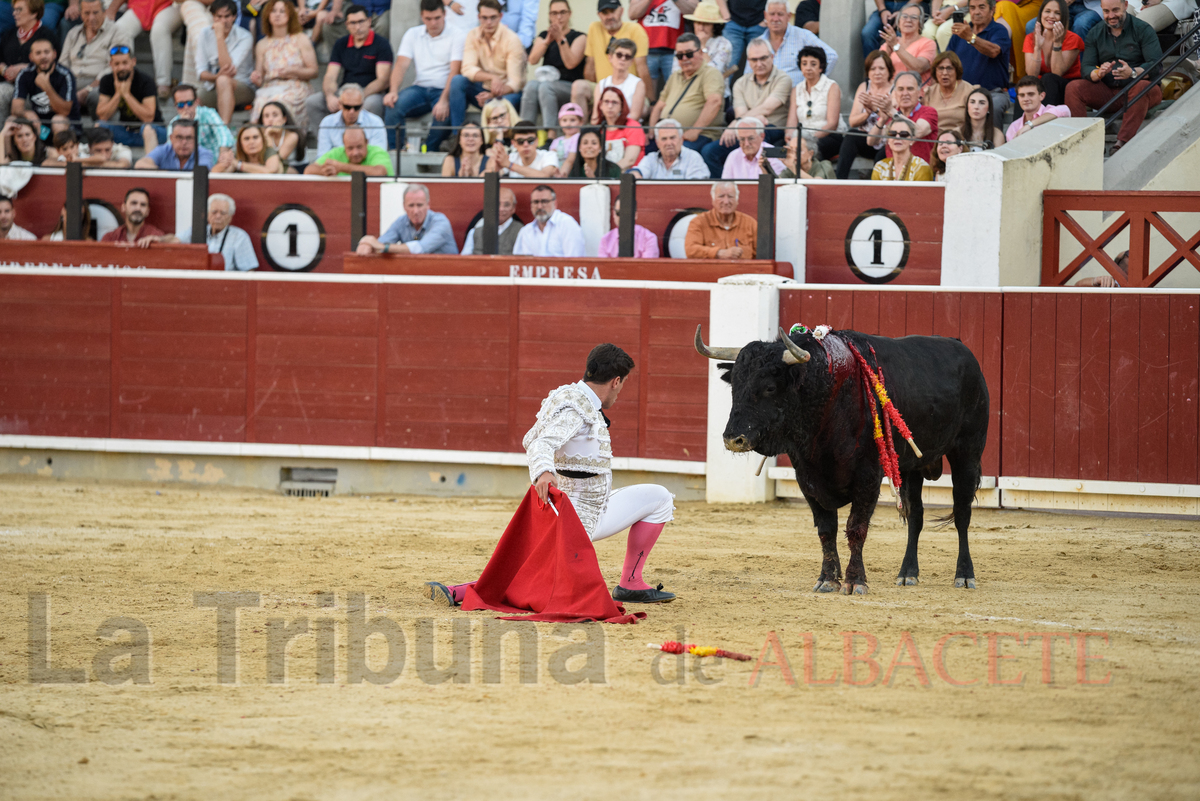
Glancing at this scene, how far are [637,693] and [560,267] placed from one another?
6686 millimetres

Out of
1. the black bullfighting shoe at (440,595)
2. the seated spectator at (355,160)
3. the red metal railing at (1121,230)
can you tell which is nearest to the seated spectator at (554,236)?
the seated spectator at (355,160)

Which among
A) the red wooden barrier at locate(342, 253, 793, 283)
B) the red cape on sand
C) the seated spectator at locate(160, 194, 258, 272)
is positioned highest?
the seated spectator at locate(160, 194, 258, 272)

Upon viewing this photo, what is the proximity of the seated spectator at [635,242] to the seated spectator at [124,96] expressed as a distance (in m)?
4.72

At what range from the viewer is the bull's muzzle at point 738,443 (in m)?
5.96

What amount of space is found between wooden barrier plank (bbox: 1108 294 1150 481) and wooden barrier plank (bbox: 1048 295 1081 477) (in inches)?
8.4

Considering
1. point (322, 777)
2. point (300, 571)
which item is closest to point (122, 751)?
point (322, 777)

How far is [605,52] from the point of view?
1228 cm

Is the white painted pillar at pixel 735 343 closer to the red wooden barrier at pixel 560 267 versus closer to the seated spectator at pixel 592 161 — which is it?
the red wooden barrier at pixel 560 267

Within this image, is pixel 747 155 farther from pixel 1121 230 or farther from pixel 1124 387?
pixel 1124 387

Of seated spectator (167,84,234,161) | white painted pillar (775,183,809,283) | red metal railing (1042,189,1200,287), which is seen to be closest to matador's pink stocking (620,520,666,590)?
white painted pillar (775,183,809,283)

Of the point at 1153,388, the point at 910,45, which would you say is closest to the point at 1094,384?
the point at 1153,388

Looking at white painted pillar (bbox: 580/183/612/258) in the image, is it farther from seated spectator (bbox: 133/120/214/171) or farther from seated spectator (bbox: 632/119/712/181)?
seated spectator (bbox: 133/120/214/171)

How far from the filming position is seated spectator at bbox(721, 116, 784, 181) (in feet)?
34.8

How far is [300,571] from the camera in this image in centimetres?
711
